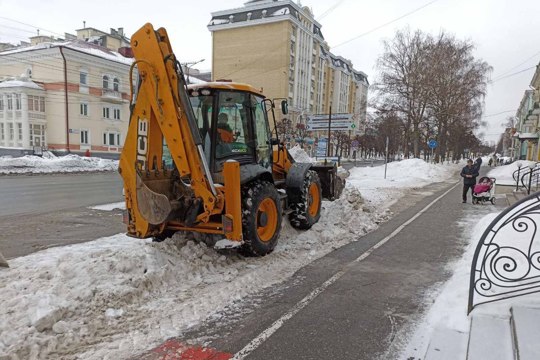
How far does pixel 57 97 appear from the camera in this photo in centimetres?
3541

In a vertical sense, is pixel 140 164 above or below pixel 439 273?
above

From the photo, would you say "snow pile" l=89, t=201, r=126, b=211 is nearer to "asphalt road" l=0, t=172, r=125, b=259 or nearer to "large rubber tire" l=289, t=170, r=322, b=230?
"asphalt road" l=0, t=172, r=125, b=259

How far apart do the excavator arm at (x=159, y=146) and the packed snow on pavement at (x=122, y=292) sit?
0.60m

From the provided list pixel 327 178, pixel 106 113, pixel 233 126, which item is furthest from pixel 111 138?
pixel 233 126

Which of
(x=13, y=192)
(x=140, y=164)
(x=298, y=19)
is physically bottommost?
(x=13, y=192)

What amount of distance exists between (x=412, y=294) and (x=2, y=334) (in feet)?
14.5

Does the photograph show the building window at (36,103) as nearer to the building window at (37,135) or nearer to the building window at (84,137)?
the building window at (37,135)

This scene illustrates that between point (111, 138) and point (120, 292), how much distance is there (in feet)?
130

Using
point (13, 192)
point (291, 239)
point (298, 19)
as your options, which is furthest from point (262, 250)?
point (298, 19)

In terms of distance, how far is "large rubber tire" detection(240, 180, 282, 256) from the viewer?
5.61 m

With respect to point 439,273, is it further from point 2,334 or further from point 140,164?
point 2,334

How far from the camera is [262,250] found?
19.4 ft

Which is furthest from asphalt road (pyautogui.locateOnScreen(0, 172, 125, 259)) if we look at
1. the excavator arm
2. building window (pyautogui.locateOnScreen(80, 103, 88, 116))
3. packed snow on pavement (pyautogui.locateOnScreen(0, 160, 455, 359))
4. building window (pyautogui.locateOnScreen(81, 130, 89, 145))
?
building window (pyautogui.locateOnScreen(80, 103, 88, 116))

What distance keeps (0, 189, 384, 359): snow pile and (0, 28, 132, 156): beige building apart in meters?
34.4
